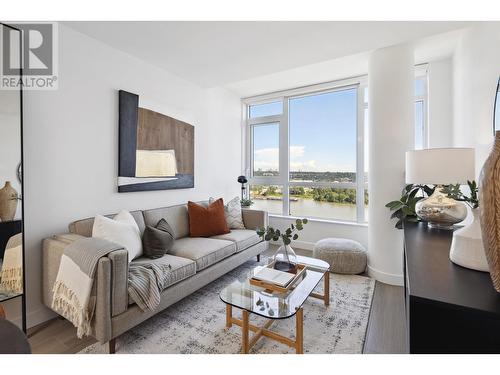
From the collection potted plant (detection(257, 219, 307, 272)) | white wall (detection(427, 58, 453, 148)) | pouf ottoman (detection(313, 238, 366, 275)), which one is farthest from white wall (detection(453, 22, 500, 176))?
potted plant (detection(257, 219, 307, 272))

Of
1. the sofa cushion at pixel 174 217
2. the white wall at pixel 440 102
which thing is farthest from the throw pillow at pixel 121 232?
the white wall at pixel 440 102

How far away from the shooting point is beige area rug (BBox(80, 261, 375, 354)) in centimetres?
163

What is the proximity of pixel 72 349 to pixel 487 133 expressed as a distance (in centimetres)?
332

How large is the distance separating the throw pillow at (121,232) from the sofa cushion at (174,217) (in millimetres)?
320

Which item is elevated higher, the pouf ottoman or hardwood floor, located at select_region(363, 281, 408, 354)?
the pouf ottoman

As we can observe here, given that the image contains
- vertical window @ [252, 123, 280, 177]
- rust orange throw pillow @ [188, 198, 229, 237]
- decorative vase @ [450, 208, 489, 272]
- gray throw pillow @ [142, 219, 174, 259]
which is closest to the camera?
decorative vase @ [450, 208, 489, 272]

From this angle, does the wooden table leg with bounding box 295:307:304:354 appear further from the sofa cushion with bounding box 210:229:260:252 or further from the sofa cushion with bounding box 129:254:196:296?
the sofa cushion with bounding box 210:229:260:252

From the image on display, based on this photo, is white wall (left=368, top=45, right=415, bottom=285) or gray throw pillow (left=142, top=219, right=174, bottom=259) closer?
gray throw pillow (left=142, top=219, right=174, bottom=259)

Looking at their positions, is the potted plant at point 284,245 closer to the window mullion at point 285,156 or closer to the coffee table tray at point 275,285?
the coffee table tray at point 275,285

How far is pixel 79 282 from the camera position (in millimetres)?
1525

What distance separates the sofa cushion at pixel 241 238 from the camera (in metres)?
2.78

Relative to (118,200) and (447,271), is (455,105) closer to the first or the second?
(447,271)

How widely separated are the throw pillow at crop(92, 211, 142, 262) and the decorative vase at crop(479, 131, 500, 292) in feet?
6.87

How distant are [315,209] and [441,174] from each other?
2.41 meters
